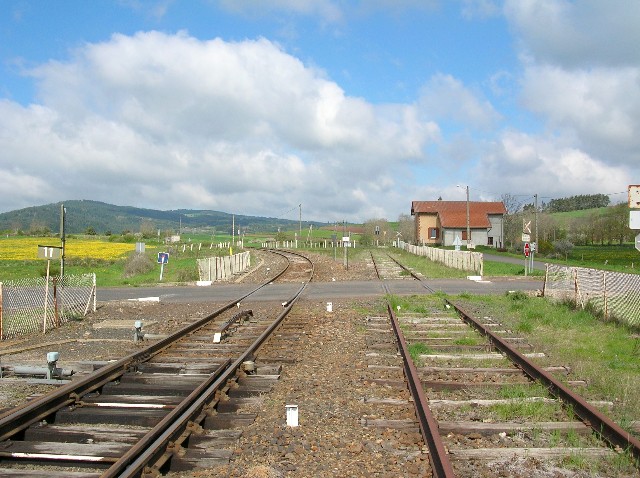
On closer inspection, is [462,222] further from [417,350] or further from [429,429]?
[429,429]

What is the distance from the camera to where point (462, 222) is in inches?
3430

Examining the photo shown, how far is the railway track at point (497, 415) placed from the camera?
5.21 meters

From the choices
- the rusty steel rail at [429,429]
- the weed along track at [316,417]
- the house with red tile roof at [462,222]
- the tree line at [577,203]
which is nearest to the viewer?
the rusty steel rail at [429,429]

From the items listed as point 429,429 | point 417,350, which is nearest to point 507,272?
point 417,350

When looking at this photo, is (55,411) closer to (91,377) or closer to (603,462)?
(91,377)

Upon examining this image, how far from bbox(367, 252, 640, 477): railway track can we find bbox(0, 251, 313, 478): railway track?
6.44 ft

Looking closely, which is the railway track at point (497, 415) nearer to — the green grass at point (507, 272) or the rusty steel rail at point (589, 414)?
the rusty steel rail at point (589, 414)

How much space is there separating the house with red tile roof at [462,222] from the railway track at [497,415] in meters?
76.1

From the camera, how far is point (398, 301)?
18359 millimetres

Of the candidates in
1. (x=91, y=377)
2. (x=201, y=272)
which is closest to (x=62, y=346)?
(x=91, y=377)

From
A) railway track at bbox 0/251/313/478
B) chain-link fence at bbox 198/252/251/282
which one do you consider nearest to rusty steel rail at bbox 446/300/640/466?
railway track at bbox 0/251/313/478

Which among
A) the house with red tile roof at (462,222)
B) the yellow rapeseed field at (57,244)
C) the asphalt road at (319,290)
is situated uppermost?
the house with red tile roof at (462,222)

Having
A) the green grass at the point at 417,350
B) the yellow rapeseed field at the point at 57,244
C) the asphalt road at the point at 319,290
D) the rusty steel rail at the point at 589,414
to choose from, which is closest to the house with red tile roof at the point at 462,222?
the yellow rapeseed field at the point at 57,244

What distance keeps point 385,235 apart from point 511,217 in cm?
3553
